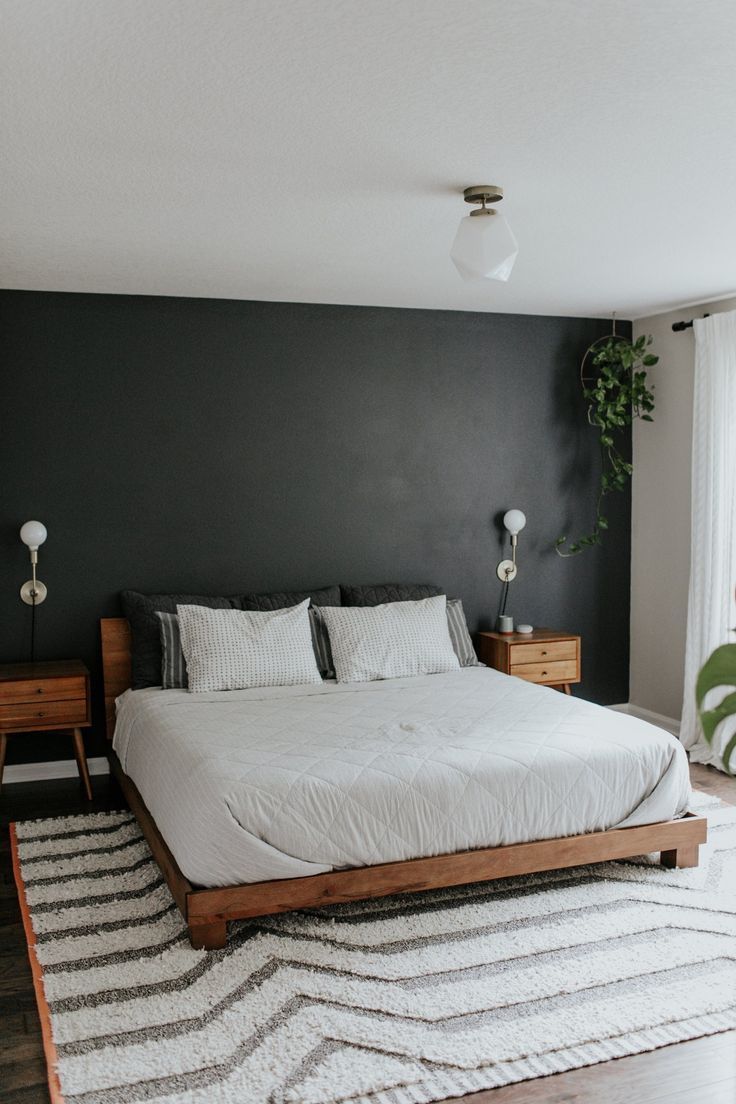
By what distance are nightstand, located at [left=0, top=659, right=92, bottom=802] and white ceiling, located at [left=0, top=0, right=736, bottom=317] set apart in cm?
179

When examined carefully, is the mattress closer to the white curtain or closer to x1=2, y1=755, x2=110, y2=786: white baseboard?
x1=2, y1=755, x2=110, y2=786: white baseboard

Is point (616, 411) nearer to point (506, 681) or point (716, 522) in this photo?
point (716, 522)

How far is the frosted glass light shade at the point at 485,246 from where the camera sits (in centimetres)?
328

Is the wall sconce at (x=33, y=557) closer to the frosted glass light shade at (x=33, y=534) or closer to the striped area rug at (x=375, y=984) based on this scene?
the frosted glass light shade at (x=33, y=534)

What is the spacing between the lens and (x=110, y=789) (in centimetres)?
479

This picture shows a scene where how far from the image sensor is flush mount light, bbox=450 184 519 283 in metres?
3.28

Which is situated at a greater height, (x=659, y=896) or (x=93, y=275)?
(x=93, y=275)

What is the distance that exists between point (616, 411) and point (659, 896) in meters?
3.03

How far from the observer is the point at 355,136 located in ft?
9.34

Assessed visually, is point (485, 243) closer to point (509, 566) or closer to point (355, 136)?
point (355, 136)

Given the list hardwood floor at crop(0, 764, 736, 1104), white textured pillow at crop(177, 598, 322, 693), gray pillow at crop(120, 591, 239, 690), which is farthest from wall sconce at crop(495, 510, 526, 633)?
hardwood floor at crop(0, 764, 736, 1104)

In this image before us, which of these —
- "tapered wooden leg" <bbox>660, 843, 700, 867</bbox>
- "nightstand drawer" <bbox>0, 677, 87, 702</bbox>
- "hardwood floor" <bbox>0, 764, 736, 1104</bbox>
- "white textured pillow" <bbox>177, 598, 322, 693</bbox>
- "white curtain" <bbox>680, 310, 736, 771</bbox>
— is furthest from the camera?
"white curtain" <bbox>680, 310, 736, 771</bbox>

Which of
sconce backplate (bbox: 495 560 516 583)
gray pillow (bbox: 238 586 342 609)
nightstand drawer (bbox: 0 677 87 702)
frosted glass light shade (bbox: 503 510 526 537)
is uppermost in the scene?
frosted glass light shade (bbox: 503 510 526 537)

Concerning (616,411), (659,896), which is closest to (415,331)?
(616,411)
